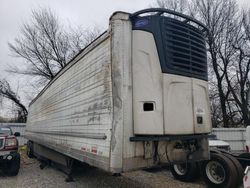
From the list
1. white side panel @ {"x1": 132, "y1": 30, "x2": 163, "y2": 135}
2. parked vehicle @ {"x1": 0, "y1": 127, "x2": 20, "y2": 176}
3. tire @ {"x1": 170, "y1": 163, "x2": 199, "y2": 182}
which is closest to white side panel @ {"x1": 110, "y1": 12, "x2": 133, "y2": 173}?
white side panel @ {"x1": 132, "y1": 30, "x2": 163, "y2": 135}

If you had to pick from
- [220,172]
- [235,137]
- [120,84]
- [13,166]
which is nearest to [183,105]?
[120,84]

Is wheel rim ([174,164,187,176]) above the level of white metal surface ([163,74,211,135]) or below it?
below

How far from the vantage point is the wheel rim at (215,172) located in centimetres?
620

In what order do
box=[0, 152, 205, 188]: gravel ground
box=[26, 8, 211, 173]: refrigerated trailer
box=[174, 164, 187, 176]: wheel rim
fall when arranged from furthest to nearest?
box=[174, 164, 187, 176]: wheel rim
box=[0, 152, 205, 188]: gravel ground
box=[26, 8, 211, 173]: refrigerated trailer

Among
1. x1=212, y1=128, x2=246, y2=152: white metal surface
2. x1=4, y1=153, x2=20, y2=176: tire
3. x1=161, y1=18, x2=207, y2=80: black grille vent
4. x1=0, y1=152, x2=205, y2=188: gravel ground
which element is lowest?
x1=0, y1=152, x2=205, y2=188: gravel ground

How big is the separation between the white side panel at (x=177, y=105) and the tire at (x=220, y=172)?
6.77 ft

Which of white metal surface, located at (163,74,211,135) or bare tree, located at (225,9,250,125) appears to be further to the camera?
bare tree, located at (225,9,250,125)

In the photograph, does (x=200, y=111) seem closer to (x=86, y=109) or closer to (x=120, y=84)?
(x=120, y=84)

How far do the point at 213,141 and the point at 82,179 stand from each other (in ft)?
16.7

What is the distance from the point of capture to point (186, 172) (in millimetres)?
7082

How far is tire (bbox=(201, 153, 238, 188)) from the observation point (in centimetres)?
591

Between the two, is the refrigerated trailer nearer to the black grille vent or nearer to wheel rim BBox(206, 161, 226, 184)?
the black grille vent

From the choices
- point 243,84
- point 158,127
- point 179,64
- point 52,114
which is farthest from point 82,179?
point 243,84

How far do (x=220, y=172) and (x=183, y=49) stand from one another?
3310 mm
